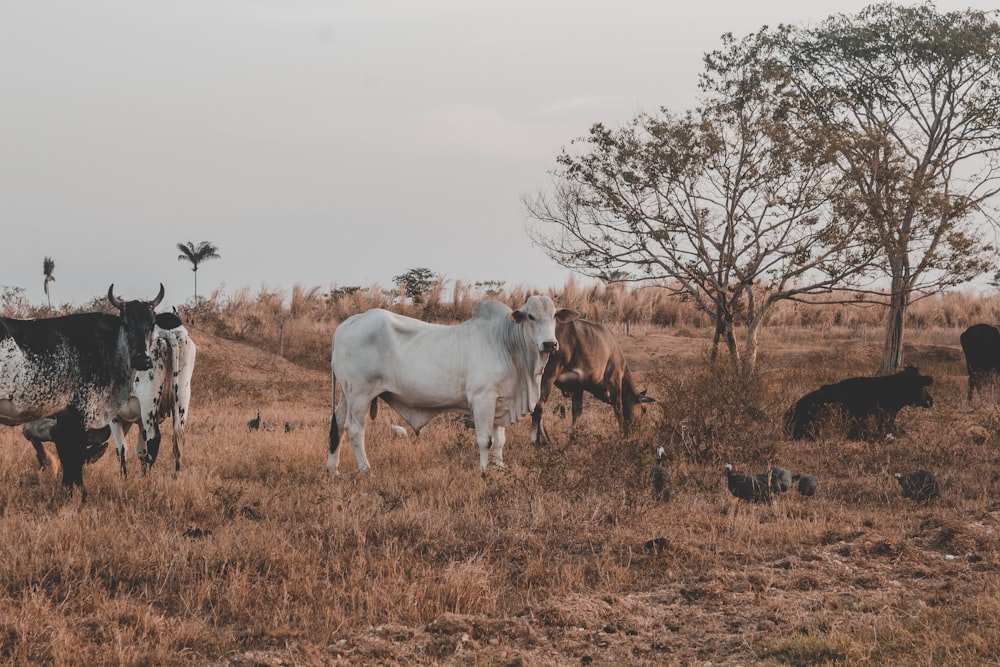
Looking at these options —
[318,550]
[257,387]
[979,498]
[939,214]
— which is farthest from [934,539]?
[257,387]

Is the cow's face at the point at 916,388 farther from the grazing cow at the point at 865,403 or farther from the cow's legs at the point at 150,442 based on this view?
the cow's legs at the point at 150,442

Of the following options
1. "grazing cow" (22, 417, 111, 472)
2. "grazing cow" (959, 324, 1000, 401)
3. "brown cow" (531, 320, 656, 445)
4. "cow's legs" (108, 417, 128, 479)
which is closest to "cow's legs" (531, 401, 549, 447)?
"brown cow" (531, 320, 656, 445)

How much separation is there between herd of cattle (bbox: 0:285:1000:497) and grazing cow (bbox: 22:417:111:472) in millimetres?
18

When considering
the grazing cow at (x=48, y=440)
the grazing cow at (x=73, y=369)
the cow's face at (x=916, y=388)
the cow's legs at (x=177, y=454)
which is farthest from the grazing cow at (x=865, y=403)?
the grazing cow at (x=48, y=440)

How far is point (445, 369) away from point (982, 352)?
11291mm

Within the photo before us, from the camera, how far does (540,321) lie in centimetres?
928

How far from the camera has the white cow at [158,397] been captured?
8961 millimetres

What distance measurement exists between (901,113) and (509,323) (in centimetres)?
1517

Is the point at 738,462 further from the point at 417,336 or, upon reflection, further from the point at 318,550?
the point at 318,550

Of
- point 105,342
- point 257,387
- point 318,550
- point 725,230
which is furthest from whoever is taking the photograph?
point 257,387

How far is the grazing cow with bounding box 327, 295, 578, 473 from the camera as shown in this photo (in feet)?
30.9

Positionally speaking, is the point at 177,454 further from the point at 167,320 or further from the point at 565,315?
the point at 565,315

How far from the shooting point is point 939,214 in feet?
58.9

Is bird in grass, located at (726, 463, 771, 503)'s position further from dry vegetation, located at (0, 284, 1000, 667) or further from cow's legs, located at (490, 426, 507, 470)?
cow's legs, located at (490, 426, 507, 470)
